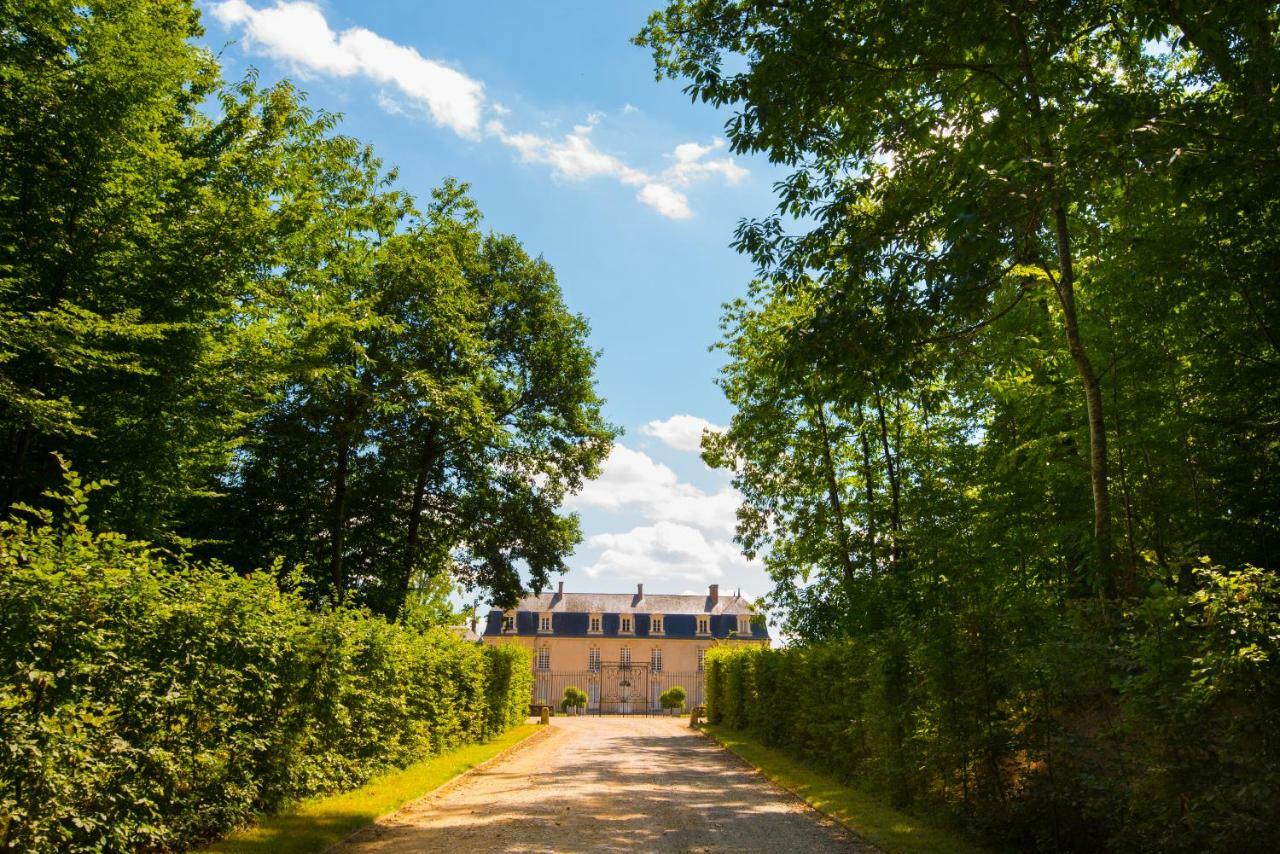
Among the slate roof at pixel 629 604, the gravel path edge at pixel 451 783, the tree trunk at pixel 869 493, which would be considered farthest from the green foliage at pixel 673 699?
the tree trunk at pixel 869 493

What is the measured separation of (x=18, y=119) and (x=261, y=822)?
32.7 ft

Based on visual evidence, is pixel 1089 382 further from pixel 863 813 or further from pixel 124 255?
pixel 124 255

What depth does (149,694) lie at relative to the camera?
22.4 feet

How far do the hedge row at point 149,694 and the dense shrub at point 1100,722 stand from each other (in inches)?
289

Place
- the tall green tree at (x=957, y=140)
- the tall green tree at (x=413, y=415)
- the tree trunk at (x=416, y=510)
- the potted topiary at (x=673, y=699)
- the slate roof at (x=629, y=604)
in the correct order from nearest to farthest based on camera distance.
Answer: the tall green tree at (x=957, y=140) → the tall green tree at (x=413, y=415) → the tree trunk at (x=416, y=510) → the potted topiary at (x=673, y=699) → the slate roof at (x=629, y=604)

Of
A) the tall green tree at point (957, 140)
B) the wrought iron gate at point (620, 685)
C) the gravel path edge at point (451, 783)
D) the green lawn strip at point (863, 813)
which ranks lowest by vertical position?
the green lawn strip at point (863, 813)

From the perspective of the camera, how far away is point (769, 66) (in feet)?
29.6

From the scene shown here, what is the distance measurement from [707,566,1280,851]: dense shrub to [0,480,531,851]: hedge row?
7.33 metres

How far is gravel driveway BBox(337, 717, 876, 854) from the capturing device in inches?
375

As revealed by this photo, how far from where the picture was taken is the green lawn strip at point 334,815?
28.2ft

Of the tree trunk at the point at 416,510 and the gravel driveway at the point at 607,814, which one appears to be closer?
the gravel driveway at the point at 607,814

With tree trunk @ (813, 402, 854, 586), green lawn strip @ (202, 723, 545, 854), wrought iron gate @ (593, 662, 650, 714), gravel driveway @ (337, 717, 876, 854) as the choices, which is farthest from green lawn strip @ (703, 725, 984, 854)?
wrought iron gate @ (593, 662, 650, 714)

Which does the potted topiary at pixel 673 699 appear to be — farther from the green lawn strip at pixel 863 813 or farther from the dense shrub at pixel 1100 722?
the dense shrub at pixel 1100 722

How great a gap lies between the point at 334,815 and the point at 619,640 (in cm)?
5906
